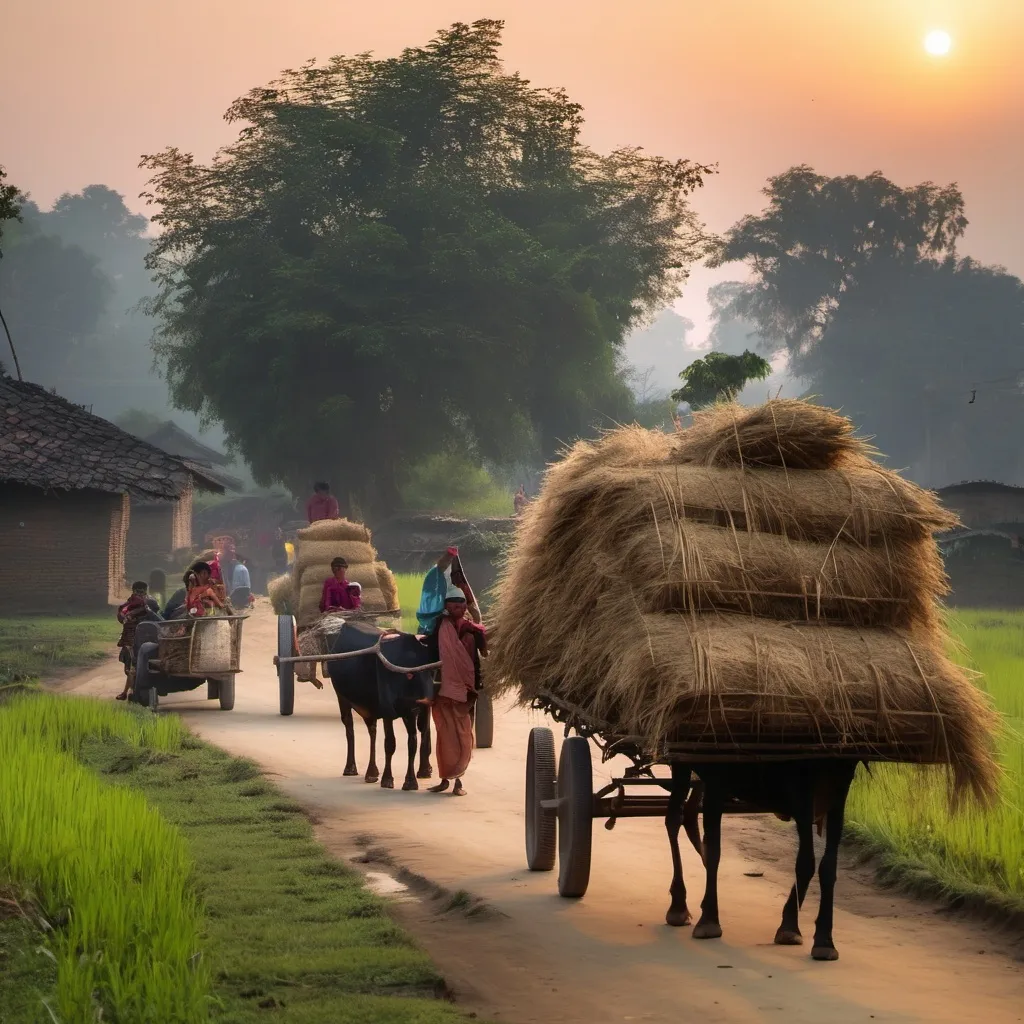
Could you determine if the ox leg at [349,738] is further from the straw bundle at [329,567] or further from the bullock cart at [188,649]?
the straw bundle at [329,567]

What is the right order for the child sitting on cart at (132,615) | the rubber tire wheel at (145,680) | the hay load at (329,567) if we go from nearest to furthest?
the rubber tire wheel at (145,680) < the child sitting on cart at (132,615) < the hay load at (329,567)

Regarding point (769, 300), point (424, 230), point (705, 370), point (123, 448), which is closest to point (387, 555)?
point (424, 230)

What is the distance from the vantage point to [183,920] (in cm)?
641

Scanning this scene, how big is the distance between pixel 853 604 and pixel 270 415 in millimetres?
42337

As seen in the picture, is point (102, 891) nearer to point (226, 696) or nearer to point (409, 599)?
point (226, 696)

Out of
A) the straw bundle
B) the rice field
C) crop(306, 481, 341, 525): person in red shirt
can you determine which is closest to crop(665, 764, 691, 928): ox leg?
the rice field

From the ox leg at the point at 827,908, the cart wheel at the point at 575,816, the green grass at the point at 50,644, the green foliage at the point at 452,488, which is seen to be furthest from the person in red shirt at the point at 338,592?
the green foliage at the point at 452,488

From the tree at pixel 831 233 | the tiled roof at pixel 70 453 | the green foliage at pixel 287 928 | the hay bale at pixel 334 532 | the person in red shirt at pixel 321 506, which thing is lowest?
the green foliage at pixel 287 928

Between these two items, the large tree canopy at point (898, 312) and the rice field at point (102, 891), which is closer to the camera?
the rice field at point (102, 891)

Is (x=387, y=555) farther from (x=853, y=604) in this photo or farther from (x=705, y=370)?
(x=853, y=604)

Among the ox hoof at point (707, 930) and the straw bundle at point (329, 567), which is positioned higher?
the straw bundle at point (329, 567)

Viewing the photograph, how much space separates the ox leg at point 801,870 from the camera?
7.07m

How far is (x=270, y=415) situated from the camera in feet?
159

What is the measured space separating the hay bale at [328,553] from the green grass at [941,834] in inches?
394
